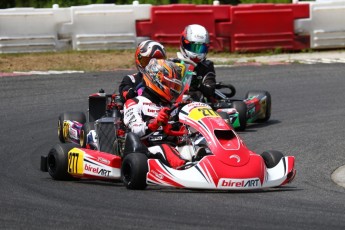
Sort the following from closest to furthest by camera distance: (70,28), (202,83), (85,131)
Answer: (85,131)
(202,83)
(70,28)

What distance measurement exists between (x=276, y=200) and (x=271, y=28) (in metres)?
10.1

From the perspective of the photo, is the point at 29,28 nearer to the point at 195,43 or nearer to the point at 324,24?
the point at 324,24

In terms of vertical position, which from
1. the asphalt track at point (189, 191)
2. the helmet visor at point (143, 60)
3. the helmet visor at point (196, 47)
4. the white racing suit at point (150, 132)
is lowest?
the asphalt track at point (189, 191)

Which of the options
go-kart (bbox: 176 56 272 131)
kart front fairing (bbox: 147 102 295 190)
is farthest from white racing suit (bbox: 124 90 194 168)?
go-kart (bbox: 176 56 272 131)

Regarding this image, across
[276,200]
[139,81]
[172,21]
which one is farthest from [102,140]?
[172,21]

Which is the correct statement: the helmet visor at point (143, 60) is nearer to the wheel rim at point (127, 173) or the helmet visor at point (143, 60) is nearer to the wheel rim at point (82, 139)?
the wheel rim at point (82, 139)

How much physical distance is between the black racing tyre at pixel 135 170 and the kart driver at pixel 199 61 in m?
3.61

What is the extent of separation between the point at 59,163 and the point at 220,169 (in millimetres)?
1591

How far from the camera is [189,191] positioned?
7.72 m

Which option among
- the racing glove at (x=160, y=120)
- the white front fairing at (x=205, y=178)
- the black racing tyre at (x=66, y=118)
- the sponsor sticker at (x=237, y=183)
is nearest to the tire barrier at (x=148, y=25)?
the black racing tyre at (x=66, y=118)

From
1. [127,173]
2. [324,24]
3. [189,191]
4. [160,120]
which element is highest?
[160,120]

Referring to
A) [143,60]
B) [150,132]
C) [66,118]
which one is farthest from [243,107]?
[150,132]

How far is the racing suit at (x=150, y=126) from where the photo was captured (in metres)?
8.06

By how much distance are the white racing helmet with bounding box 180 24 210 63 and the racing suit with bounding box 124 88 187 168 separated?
2862 mm
